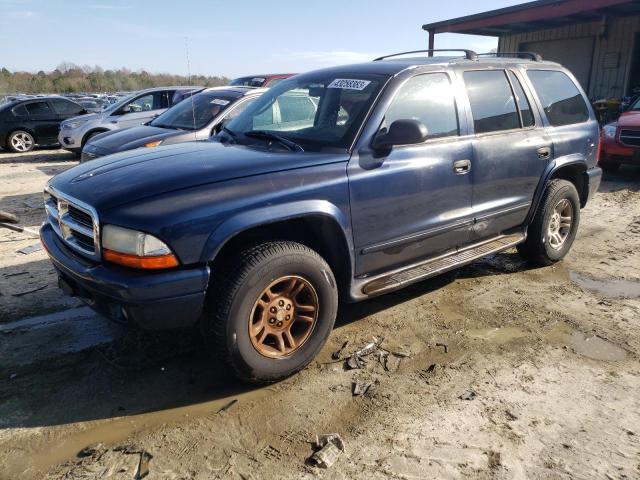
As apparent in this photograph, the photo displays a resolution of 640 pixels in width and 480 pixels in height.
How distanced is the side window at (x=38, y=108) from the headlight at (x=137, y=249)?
44.0 ft

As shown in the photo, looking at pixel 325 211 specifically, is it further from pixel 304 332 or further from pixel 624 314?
pixel 624 314

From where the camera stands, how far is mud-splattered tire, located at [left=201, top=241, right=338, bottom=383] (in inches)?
110

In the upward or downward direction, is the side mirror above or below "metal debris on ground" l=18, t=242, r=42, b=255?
above

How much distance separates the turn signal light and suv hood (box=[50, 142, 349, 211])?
0.95 feet

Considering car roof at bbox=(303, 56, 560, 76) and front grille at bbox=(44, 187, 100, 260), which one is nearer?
front grille at bbox=(44, 187, 100, 260)

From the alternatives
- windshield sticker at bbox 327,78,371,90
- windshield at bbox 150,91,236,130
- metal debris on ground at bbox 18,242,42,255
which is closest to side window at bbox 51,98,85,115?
windshield at bbox 150,91,236,130

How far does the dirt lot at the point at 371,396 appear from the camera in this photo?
8.14 feet

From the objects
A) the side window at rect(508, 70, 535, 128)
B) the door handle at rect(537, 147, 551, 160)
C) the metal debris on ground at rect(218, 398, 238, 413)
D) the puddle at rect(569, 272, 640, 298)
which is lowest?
the puddle at rect(569, 272, 640, 298)

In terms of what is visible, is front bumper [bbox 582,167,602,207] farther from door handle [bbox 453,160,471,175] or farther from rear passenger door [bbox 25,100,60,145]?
rear passenger door [bbox 25,100,60,145]

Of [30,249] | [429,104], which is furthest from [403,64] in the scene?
[30,249]

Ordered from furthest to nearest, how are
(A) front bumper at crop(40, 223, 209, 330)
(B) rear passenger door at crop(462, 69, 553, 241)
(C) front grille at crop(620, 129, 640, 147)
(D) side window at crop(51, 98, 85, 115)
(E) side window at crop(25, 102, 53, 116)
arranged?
1. (D) side window at crop(51, 98, 85, 115)
2. (E) side window at crop(25, 102, 53, 116)
3. (C) front grille at crop(620, 129, 640, 147)
4. (B) rear passenger door at crop(462, 69, 553, 241)
5. (A) front bumper at crop(40, 223, 209, 330)

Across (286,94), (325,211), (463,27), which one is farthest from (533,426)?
(463,27)

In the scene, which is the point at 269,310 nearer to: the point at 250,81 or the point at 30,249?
A: the point at 30,249

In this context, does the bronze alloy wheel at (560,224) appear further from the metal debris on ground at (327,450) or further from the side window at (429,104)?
the metal debris on ground at (327,450)
